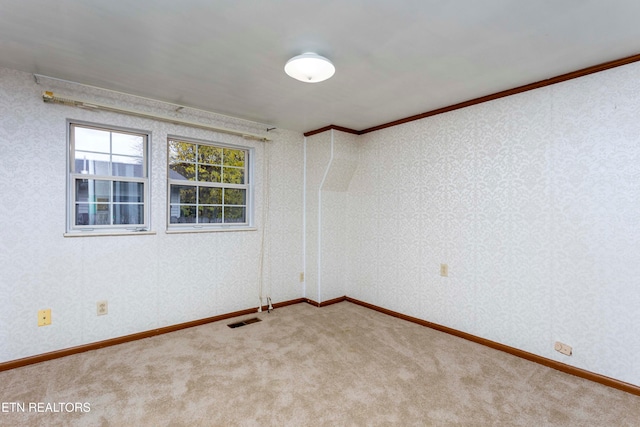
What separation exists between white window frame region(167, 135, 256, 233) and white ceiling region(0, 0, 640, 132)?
67 cm

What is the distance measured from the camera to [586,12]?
66.1 inches

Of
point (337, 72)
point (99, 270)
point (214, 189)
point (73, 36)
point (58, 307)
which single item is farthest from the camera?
point (214, 189)

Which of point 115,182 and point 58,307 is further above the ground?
point 115,182

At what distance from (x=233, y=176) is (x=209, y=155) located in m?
0.36

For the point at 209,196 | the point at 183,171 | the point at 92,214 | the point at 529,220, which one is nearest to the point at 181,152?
the point at 183,171

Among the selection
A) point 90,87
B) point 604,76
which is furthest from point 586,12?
point 90,87

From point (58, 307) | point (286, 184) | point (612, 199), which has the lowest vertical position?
→ point (58, 307)

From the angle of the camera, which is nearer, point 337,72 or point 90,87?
point 337,72

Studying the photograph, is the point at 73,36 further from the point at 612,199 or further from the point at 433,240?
the point at 612,199

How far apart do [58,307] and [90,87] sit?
1890 mm

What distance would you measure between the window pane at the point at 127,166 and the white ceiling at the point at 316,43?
63 cm

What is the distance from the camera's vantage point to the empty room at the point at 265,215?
6.19ft

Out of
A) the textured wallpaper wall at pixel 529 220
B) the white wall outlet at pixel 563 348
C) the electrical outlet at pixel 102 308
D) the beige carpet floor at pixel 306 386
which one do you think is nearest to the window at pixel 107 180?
the electrical outlet at pixel 102 308

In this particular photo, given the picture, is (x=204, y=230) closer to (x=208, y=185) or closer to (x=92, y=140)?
(x=208, y=185)
